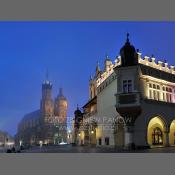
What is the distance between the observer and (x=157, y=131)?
38875mm

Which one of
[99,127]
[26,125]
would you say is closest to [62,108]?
[26,125]

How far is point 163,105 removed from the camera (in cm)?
3872

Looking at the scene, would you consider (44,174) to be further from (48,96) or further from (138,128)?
(48,96)

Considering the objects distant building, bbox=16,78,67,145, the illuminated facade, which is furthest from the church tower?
the illuminated facade

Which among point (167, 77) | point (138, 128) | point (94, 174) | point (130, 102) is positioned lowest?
point (94, 174)

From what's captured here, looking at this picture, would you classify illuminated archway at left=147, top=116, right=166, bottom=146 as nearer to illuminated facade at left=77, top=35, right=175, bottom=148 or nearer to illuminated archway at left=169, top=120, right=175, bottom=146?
illuminated facade at left=77, top=35, right=175, bottom=148

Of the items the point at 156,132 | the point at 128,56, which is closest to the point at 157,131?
the point at 156,132

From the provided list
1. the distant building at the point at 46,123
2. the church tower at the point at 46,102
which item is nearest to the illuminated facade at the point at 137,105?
the distant building at the point at 46,123

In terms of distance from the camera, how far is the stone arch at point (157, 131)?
3772cm

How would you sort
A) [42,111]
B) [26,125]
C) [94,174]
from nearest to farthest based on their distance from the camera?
[94,174]
[26,125]
[42,111]

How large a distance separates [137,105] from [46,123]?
11057 cm

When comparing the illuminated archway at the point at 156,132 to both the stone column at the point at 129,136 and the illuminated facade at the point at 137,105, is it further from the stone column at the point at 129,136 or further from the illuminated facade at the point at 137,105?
the stone column at the point at 129,136

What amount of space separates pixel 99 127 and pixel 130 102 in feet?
40.6

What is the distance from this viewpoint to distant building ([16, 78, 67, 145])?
130125mm
